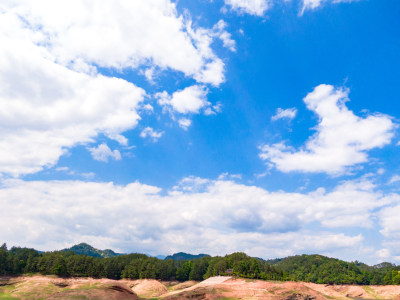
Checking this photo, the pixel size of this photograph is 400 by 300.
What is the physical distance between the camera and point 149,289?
89.7 m

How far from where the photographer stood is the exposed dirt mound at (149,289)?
85.1 meters

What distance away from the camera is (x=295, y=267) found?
18025 cm

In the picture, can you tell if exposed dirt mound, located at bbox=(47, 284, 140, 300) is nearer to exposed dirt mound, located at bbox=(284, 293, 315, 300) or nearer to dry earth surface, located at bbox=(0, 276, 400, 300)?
dry earth surface, located at bbox=(0, 276, 400, 300)

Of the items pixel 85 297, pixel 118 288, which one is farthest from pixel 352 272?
pixel 85 297

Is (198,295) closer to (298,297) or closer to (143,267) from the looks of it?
(298,297)

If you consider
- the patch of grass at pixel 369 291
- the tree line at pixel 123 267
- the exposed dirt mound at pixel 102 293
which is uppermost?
the tree line at pixel 123 267

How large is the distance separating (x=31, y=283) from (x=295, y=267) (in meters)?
148

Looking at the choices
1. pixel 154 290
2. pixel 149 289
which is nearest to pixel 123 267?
pixel 149 289

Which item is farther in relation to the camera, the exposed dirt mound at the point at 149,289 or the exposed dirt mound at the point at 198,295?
the exposed dirt mound at the point at 149,289

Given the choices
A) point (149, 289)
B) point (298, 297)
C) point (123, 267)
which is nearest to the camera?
point (298, 297)

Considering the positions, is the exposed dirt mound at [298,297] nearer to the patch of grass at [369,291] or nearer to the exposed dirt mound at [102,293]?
the exposed dirt mound at [102,293]

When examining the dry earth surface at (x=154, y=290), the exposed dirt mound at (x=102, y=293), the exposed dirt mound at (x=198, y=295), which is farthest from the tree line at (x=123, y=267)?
the exposed dirt mound at (x=102, y=293)

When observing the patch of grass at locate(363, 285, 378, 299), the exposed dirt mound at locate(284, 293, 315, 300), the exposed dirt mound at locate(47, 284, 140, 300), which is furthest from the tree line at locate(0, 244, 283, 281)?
the patch of grass at locate(363, 285, 378, 299)

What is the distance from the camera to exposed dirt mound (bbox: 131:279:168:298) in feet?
279
